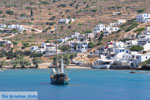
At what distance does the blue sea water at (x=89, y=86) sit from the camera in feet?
199

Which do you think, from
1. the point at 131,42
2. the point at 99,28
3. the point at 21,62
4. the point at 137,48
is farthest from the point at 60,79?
the point at 99,28

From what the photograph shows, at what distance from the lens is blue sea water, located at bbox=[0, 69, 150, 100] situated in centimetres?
6061

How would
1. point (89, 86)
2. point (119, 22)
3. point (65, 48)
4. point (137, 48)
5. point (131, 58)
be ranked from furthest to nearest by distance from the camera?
1. point (119, 22)
2. point (65, 48)
3. point (137, 48)
4. point (131, 58)
5. point (89, 86)

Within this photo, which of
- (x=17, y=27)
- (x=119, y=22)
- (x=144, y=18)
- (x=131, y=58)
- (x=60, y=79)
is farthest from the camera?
(x=17, y=27)

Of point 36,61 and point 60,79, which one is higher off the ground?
point 36,61

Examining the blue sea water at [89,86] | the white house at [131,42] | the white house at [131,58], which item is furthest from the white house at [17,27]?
the blue sea water at [89,86]

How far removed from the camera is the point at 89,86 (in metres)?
70.5

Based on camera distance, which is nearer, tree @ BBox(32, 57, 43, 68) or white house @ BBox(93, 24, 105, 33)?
tree @ BBox(32, 57, 43, 68)

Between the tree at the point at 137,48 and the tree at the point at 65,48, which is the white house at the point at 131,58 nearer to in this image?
the tree at the point at 137,48

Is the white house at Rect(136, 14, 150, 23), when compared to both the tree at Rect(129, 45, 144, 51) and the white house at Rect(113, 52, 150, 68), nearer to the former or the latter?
the tree at Rect(129, 45, 144, 51)

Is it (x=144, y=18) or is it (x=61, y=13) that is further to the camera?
(x=61, y=13)

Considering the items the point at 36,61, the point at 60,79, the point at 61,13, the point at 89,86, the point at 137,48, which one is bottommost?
the point at 89,86

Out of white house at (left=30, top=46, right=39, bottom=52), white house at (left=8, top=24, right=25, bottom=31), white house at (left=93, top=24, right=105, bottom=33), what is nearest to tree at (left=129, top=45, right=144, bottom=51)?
white house at (left=30, top=46, right=39, bottom=52)

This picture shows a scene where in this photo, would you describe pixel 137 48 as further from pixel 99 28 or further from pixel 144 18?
pixel 99 28
